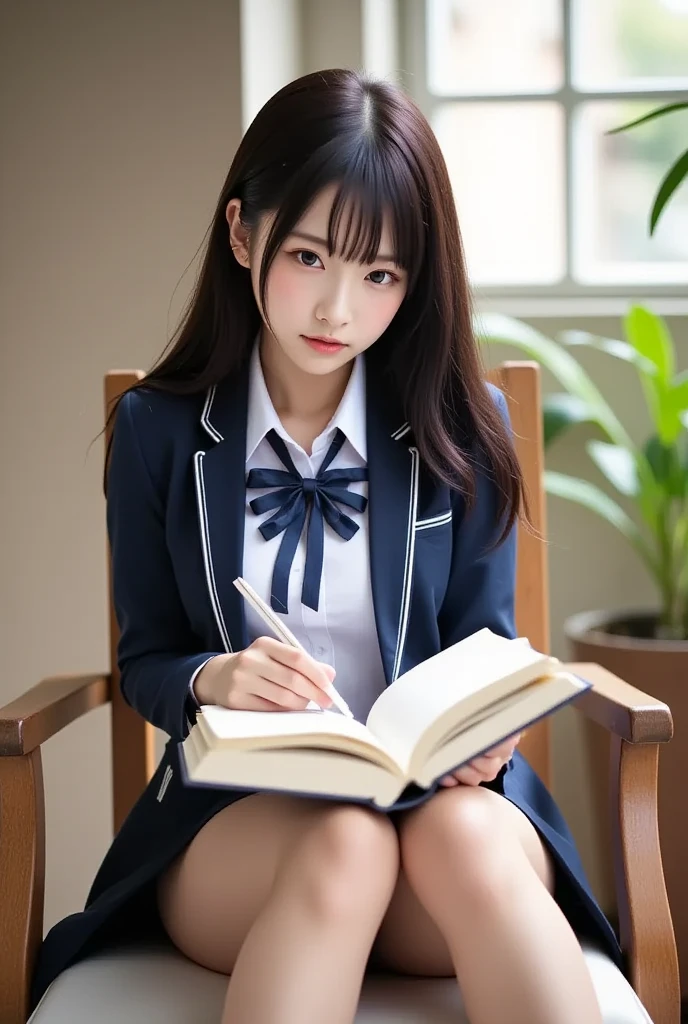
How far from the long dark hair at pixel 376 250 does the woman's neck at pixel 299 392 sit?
4cm

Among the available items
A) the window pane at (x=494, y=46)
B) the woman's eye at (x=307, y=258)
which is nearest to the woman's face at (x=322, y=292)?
the woman's eye at (x=307, y=258)

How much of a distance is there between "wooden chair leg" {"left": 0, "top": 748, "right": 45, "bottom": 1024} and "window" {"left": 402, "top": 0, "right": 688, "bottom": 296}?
1441 mm

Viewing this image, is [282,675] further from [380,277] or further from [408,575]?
[380,277]

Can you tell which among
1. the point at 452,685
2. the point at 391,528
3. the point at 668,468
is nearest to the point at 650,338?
the point at 668,468

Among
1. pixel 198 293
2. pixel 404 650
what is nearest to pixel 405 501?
pixel 404 650

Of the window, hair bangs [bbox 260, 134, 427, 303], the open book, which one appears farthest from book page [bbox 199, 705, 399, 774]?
the window

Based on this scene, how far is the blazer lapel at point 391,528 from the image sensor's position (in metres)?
1.26

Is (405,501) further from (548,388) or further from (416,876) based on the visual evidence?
(548,388)

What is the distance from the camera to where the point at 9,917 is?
1130 millimetres

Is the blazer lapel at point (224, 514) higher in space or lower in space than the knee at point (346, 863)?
higher

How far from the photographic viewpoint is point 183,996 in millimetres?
1045

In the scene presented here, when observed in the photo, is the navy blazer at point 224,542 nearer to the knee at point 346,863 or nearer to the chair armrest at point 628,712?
the chair armrest at point 628,712

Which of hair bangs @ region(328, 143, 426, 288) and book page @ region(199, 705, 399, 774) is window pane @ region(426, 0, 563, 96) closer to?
hair bangs @ region(328, 143, 426, 288)

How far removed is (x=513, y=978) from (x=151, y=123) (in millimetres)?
1354
